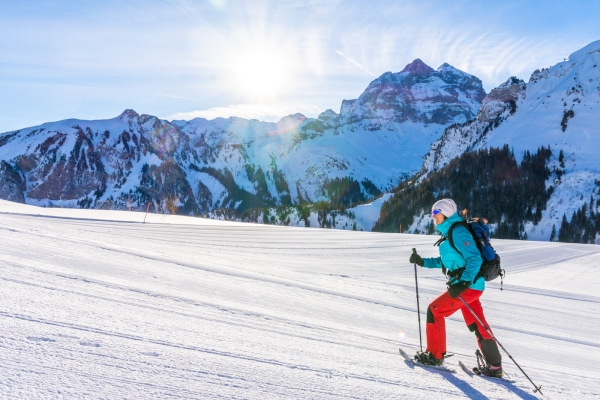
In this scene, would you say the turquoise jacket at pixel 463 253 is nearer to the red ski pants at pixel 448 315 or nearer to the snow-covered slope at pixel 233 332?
the red ski pants at pixel 448 315

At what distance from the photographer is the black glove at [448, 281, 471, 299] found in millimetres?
4121

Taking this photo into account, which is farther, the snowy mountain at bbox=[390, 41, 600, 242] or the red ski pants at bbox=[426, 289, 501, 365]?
the snowy mountain at bbox=[390, 41, 600, 242]

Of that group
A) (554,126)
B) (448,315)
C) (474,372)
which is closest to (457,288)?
(448,315)

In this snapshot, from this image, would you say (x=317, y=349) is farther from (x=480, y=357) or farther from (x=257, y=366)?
(x=480, y=357)

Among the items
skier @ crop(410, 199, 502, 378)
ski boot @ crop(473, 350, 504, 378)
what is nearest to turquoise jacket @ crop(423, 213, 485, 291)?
skier @ crop(410, 199, 502, 378)

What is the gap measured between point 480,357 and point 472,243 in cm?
140

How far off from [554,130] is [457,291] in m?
128

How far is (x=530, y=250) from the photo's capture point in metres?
17.8

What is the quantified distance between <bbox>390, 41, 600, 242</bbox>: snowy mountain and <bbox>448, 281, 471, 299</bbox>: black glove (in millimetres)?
92958

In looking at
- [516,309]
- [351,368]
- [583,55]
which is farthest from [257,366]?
[583,55]

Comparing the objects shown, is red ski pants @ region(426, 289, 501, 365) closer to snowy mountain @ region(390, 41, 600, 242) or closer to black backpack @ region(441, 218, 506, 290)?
black backpack @ region(441, 218, 506, 290)

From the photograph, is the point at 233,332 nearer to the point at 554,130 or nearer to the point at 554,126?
the point at 554,130

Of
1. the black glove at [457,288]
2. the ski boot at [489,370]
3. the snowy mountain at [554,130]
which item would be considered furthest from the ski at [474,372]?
the snowy mountain at [554,130]

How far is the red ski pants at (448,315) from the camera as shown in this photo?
166 inches
